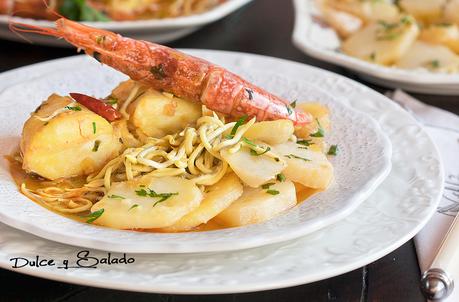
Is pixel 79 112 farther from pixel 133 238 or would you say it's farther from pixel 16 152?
pixel 133 238

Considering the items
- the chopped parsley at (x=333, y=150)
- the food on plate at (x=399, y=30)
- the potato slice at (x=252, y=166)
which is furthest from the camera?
the food on plate at (x=399, y=30)

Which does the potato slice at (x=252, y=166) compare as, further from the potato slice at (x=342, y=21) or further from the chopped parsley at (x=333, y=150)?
the potato slice at (x=342, y=21)

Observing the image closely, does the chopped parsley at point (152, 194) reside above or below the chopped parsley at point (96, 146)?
below

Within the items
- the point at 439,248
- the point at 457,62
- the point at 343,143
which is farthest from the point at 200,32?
the point at 439,248

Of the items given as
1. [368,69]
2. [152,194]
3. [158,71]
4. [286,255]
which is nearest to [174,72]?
[158,71]

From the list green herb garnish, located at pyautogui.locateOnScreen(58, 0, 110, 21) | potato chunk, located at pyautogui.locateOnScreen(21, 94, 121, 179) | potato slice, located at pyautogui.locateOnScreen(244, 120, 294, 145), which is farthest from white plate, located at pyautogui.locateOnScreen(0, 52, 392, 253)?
green herb garnish, located at pyautogui.locateOnScreen(58, 0, 110, 21)

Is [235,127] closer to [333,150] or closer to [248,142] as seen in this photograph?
[248,142]

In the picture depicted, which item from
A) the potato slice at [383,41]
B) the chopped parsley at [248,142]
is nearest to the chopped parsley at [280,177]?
the chopped parsley at [248,142]
